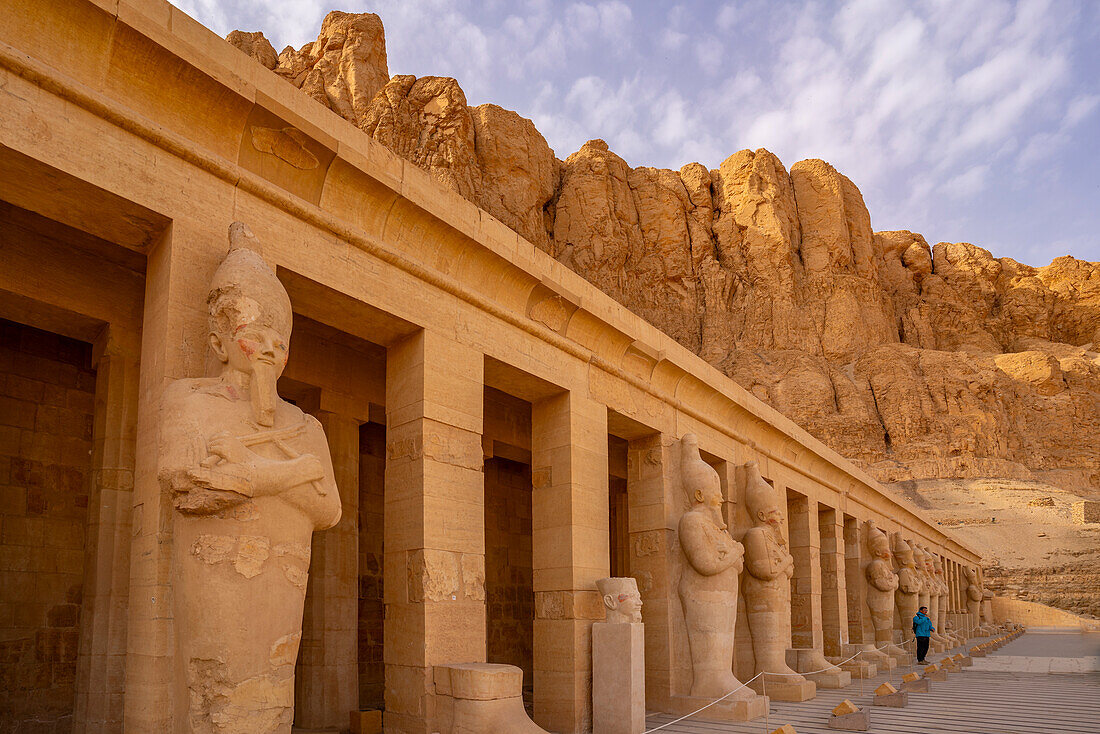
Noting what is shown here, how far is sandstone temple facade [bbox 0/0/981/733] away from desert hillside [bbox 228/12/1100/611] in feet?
104

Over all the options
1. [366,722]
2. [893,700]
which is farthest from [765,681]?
[366,722]

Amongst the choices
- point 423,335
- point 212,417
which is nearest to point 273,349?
point 212,417

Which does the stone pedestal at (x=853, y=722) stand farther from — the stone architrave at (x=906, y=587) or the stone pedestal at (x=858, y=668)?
the stone architrave at (x=906, y=587)

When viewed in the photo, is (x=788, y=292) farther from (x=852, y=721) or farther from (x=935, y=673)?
(x=852, y=721)

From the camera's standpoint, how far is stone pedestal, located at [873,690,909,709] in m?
9.20

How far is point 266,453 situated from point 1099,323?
6481cm

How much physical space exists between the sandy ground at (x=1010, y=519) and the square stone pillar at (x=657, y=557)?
2827 cm

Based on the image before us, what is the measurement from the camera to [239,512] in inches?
163

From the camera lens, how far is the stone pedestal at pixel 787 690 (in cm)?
983

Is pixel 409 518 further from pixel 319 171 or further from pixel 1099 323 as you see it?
pixel 1099 323

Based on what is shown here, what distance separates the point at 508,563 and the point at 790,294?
4151 cm

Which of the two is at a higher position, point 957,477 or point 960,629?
point 957,477

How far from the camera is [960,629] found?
22.8m

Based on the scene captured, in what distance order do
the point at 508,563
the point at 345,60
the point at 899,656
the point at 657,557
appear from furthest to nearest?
the point at 345,60 → the point at 899,656 → the point at 508,563 → the point at 657,557
